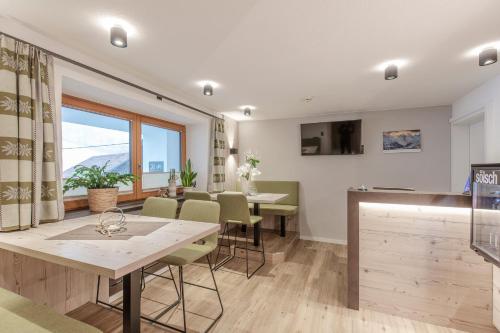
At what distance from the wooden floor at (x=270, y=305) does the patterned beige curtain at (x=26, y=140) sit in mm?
859

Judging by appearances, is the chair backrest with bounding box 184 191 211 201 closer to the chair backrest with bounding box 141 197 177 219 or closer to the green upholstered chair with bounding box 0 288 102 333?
the chair backrest with bounding box 141 197 177 219

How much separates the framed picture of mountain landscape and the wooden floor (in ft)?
6.61

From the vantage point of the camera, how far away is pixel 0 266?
58.7 inches

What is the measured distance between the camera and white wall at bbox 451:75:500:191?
94.1 inches

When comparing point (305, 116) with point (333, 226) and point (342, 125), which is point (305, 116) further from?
point (333, 226)

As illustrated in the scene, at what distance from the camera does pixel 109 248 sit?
4.11 feet

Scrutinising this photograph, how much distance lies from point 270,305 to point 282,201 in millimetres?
2223

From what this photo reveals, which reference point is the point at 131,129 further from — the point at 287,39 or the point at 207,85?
the point at 287,39

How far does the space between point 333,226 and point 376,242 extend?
2.04m

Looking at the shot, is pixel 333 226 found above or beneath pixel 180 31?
beneath

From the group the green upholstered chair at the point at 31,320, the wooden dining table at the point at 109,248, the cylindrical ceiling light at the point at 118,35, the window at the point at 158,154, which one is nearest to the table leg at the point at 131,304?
the wooden dining table at the point at 109,248

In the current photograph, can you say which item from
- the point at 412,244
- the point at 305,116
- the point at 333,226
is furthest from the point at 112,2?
the point at 333,226

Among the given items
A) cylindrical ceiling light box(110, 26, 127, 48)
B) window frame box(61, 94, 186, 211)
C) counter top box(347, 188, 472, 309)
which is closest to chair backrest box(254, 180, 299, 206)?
window frame box(61, 94, 186, 211)

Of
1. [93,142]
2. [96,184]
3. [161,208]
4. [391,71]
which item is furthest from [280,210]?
[93,142]
